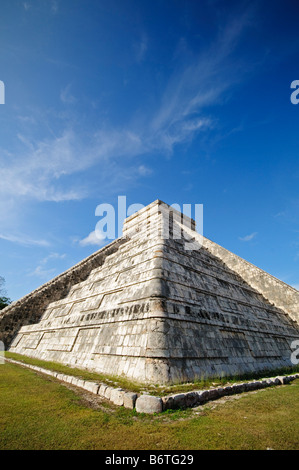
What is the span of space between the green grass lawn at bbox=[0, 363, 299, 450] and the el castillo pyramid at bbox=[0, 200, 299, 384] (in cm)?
166

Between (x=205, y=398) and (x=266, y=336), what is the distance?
8100 mm

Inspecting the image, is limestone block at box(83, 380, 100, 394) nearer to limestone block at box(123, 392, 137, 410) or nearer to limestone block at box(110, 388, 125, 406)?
limestone block at box(110, 388, 125, 406)

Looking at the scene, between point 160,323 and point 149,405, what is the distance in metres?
2.40

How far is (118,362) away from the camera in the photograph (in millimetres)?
6660

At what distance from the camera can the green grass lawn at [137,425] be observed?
2994 millimetres

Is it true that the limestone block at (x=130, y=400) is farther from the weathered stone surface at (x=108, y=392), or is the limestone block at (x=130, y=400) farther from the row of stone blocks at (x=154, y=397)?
the weathered stone surface at (x=108, y=392)

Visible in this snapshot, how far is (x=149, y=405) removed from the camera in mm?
4160

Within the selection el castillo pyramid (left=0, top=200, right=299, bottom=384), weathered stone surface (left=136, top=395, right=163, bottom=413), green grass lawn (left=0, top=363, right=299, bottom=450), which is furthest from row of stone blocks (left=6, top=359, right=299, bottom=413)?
el castillo pyramid (left=0, top=200, right=299, bottom=384)

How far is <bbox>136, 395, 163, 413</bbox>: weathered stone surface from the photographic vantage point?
162 inches

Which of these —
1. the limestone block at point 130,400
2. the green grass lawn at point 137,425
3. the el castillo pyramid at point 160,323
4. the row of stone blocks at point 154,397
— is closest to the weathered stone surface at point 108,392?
the row of stone blocks at point 154,397

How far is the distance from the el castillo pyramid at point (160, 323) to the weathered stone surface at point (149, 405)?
4.36ft

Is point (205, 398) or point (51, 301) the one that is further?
point (51, 301)
